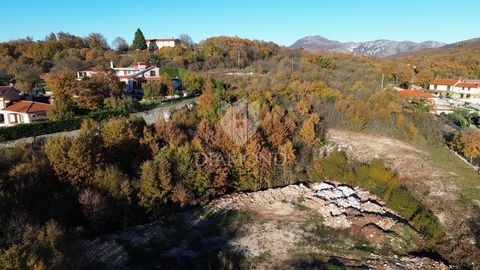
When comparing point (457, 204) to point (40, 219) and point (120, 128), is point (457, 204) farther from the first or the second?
point (40, 219)

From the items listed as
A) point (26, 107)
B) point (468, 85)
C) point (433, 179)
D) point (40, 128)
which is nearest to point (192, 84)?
point (26, 107)

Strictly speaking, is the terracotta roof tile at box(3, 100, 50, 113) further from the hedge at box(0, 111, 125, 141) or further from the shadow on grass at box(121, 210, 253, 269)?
the shadow on grass at box(121, 210, 253, 269)

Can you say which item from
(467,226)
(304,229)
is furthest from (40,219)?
(467,226)

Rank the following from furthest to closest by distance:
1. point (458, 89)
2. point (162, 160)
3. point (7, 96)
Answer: point (458, 89) → point (7, 96) → point (162, 160)

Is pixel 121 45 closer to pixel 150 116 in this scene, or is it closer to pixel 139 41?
pixel 139 41

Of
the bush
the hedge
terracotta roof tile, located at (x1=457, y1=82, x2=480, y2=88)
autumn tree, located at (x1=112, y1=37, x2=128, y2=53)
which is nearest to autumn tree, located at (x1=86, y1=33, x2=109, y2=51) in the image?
autumn tree, located at (x1=112, y1=37, x2=128, y2=53)

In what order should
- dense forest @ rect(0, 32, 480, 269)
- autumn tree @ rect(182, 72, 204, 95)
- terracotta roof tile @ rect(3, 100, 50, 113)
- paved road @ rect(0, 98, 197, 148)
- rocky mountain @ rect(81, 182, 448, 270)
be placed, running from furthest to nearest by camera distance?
1. autumn tree @ rect(182, 72, 204, 95)
2. terracotta roof tile @ rect(3, 100, 50, 113)
3. paved road @ rect(0, 98, 197, 148)
4. dense forest @ rect(0, 32, 480, 269)
5. rocky mountain @ rect(81, 182, 448, 270)

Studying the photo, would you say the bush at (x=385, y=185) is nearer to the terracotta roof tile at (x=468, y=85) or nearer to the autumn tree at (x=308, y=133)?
the autumn tree at (x=308, y=133)
